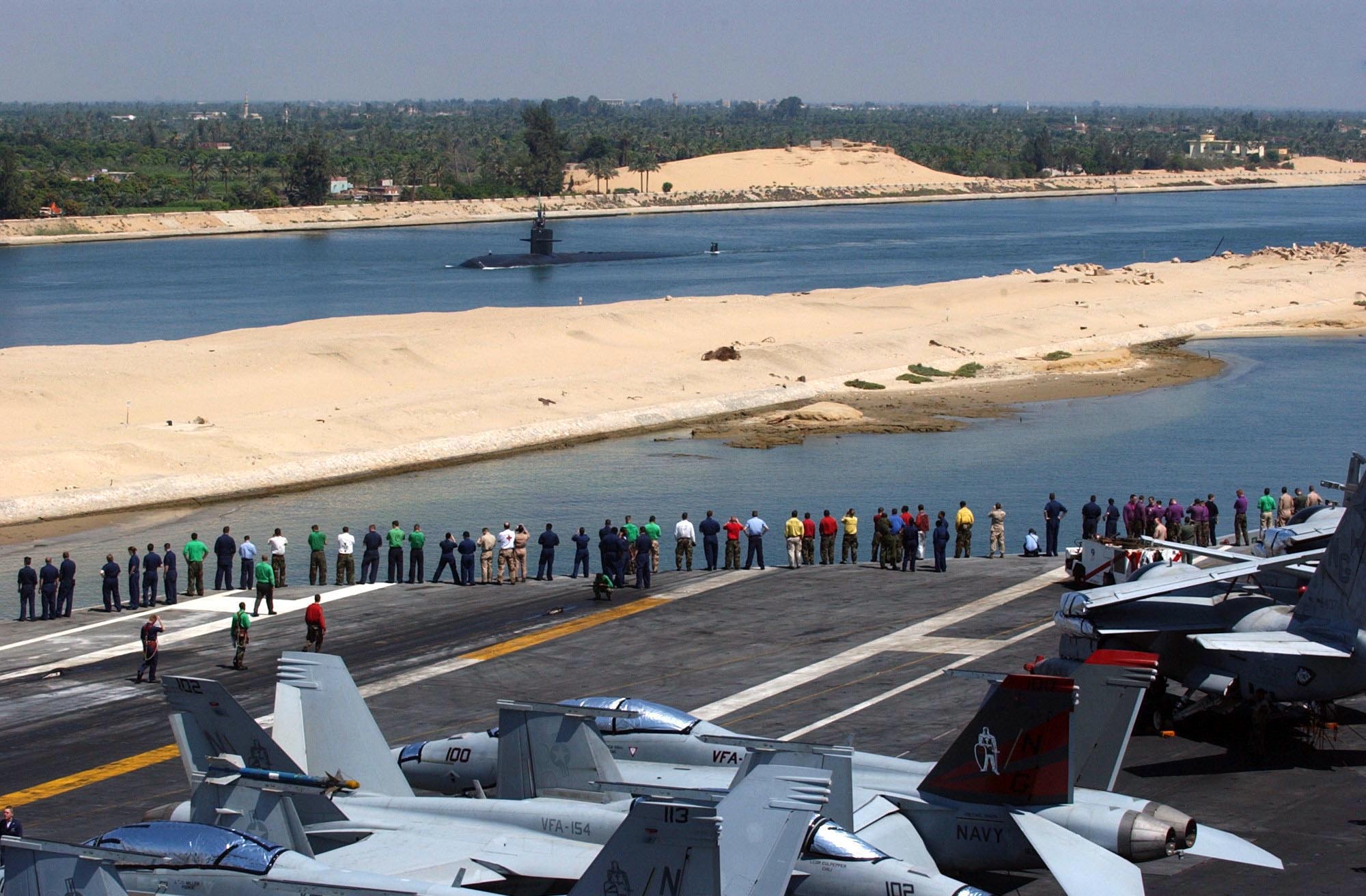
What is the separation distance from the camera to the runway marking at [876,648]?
1016 inches

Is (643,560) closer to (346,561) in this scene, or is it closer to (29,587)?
(346,561)

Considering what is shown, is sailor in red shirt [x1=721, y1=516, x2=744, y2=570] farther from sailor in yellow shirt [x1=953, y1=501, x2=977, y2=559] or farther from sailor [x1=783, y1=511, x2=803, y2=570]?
sailor in yellow shirt [x1=953, y1=501, x2=977, y2=559]

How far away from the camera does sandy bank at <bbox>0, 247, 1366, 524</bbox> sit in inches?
2127

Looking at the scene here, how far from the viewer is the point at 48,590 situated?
107 ft

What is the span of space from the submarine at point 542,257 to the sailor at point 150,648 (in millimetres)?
120274

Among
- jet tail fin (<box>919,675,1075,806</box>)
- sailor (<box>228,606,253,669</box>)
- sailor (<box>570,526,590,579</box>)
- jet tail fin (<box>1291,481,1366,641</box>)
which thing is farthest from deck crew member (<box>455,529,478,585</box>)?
jet tail fin (<box>919,675,1075,806</box>)

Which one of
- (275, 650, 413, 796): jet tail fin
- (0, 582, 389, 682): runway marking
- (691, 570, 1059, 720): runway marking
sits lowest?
(0, 582, 389, 682): runway marking

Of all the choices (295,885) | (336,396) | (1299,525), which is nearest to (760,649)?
(1299,525)

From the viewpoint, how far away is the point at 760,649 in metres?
29.3

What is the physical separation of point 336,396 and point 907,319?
1610 inches

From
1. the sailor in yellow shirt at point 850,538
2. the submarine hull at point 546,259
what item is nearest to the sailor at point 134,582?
the sailor in yellow shirt at point 850,538

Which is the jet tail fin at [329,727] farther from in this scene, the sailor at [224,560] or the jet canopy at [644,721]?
the sailor at [224,560]

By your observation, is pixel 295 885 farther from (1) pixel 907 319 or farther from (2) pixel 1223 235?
(2) pixel 1223 235

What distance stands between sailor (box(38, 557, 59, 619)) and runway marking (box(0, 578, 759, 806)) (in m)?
3.53
